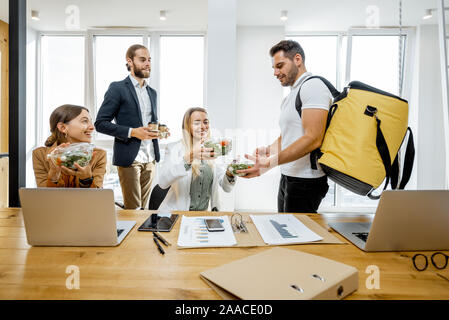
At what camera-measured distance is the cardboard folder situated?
1.92ft

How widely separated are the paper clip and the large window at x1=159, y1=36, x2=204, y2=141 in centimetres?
287

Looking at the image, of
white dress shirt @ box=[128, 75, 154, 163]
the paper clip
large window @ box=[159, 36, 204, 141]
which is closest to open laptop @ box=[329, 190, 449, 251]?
the paper clip

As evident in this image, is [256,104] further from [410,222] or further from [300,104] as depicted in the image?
[410,222]

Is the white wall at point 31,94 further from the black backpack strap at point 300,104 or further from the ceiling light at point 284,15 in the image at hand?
the black backpack strap at point 300,104

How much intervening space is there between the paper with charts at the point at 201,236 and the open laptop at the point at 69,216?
0.24 m

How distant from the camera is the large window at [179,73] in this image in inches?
155

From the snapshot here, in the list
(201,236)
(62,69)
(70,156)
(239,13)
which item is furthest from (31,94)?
(201,236)

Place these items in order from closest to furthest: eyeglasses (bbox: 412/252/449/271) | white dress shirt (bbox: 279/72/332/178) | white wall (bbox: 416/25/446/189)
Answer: eyeglasses (bbox: 412/252/449/271)
white dress shirt (bbox: 279/72/332/178)
white wall (bbox: 416/25/446/189)

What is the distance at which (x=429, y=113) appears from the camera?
3760mm

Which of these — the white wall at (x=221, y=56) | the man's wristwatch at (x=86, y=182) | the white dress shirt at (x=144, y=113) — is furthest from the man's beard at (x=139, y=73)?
the man's wristwatch at (x=86, y=182)

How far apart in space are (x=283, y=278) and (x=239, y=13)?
A: 3472mm

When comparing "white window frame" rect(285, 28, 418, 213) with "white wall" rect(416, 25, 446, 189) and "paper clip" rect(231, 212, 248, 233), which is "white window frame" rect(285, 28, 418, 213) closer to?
"white wall" rect(416, 25, 446, 189)

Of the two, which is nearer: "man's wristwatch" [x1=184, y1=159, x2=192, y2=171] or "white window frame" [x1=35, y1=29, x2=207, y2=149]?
"man's wristwatch" [x1=184, y1=159, x2=192, y2=171]
